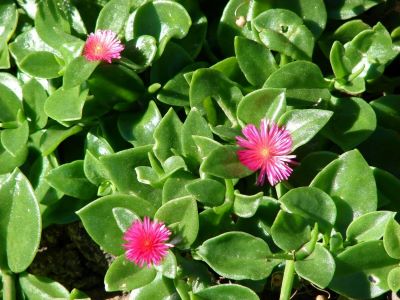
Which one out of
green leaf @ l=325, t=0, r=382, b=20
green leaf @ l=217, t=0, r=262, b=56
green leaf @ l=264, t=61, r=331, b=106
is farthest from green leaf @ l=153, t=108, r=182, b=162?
green leaf @ l=325, t=0, r=382, b=20

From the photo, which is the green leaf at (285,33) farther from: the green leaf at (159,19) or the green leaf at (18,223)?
the green leaf at (18,223)

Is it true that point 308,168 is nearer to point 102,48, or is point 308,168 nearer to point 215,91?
point 215,91

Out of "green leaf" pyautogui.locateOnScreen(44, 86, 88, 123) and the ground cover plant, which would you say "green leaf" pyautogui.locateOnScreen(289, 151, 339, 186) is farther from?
"green leaf" pyautogui.locateOnScreen(44, 86, 88, 123)

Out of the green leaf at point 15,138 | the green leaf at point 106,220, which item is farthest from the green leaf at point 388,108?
the green leaf at point 15,138

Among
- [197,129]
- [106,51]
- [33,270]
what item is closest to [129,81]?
[106,51]

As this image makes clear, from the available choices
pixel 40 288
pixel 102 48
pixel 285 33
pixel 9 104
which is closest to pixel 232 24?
pixel 285 33
